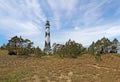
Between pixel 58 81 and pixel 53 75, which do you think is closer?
pixel 58 81

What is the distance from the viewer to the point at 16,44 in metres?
43.8

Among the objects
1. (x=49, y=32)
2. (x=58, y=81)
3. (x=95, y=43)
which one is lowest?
(x=58, y=81)

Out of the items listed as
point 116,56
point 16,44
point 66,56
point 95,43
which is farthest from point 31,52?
point 116,56

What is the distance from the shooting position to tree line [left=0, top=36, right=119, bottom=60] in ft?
119

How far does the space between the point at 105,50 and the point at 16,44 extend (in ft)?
56.7

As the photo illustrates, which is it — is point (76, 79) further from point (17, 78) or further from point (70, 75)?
point (17, 78)

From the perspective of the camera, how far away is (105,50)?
127 feet

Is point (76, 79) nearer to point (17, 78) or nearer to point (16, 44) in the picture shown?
point (17, 78)

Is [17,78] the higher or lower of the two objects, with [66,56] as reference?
lower

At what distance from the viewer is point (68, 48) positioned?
1444 inches

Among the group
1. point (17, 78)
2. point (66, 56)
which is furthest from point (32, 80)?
point (66, 56)

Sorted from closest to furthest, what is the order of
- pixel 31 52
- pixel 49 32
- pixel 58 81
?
pixel 58 81
pixel 31 52
pixel 49 32

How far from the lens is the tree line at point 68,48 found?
119 ft

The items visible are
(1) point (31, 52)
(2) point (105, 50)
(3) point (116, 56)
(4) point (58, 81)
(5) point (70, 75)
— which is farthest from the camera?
(1) point (31, 52)
